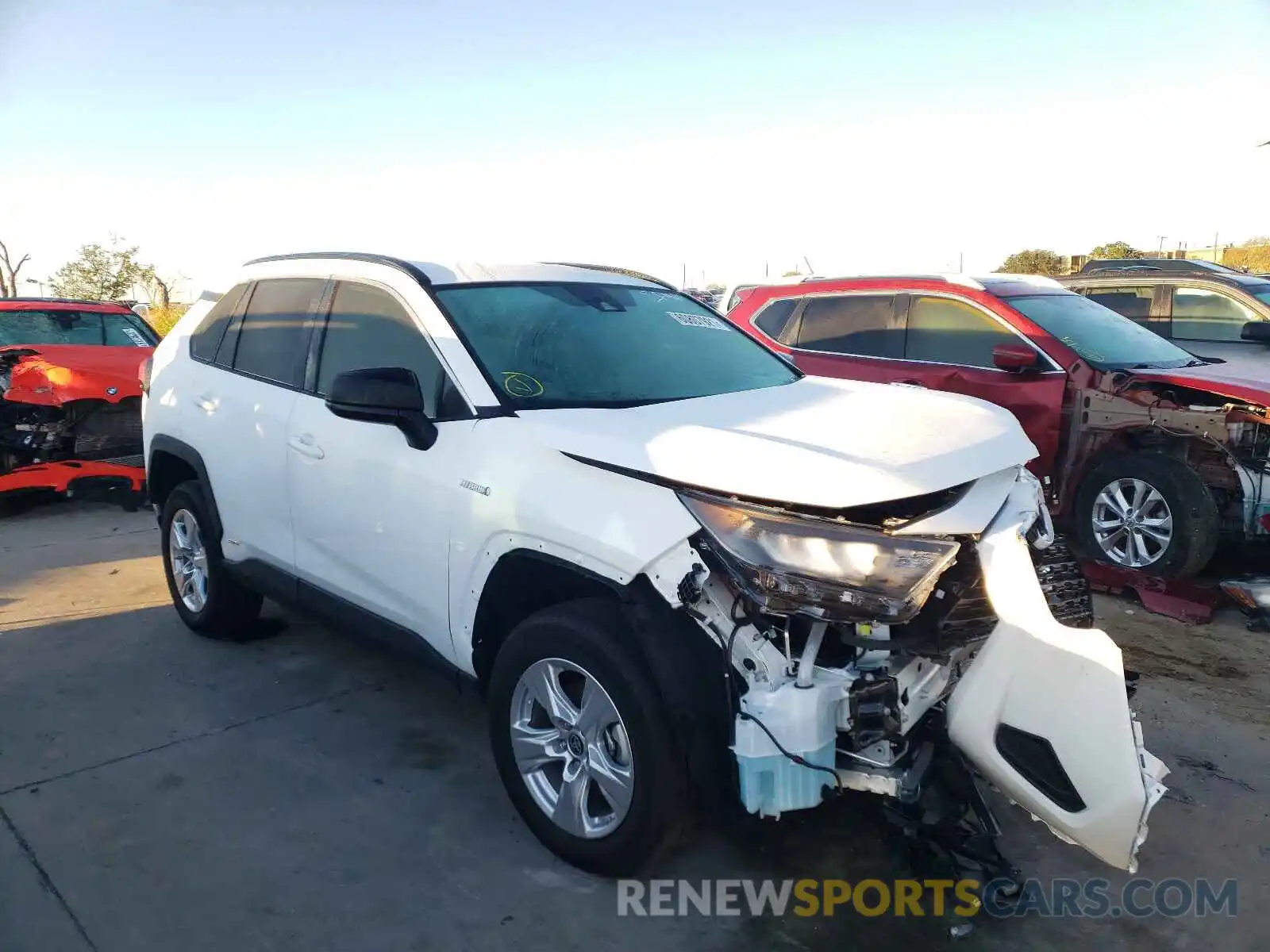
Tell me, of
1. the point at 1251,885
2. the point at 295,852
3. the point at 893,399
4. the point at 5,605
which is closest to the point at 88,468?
the point at 5,605

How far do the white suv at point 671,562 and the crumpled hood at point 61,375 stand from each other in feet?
16.1

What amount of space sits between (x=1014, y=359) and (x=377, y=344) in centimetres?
420

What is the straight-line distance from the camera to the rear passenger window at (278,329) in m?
4.14

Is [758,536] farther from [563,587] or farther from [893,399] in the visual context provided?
[893,399]

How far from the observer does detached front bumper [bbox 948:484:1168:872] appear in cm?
230

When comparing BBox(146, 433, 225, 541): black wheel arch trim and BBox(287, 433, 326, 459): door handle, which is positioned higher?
BBox(287, 433, 326, 459): door handle

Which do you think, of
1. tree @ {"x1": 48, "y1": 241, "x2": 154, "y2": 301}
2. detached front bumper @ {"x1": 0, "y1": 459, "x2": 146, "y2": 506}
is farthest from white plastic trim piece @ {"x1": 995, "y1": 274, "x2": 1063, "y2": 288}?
tree @ {"x1": 48, "y1": 241, "x2": 154, "y2": 301}

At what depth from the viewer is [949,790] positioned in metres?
2.64

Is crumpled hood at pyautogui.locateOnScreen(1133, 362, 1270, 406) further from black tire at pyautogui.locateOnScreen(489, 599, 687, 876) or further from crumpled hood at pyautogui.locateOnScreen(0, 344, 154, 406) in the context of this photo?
crumpled hood at pyautogui.locateOnScreen(0, 344, 154, 406)

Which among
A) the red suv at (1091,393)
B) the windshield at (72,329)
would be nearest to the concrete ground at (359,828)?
the red suv at (1091,393)

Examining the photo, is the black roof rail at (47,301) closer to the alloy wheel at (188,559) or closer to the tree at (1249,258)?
the alloy wheel at (188,559)

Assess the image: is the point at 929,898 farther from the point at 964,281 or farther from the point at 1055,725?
the point at 964,281

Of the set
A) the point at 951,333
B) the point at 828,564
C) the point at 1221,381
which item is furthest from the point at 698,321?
the point at 1221,381

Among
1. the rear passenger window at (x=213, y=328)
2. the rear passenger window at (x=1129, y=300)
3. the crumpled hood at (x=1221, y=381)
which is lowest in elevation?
the crumpled hood at (x=1221, y=381)
